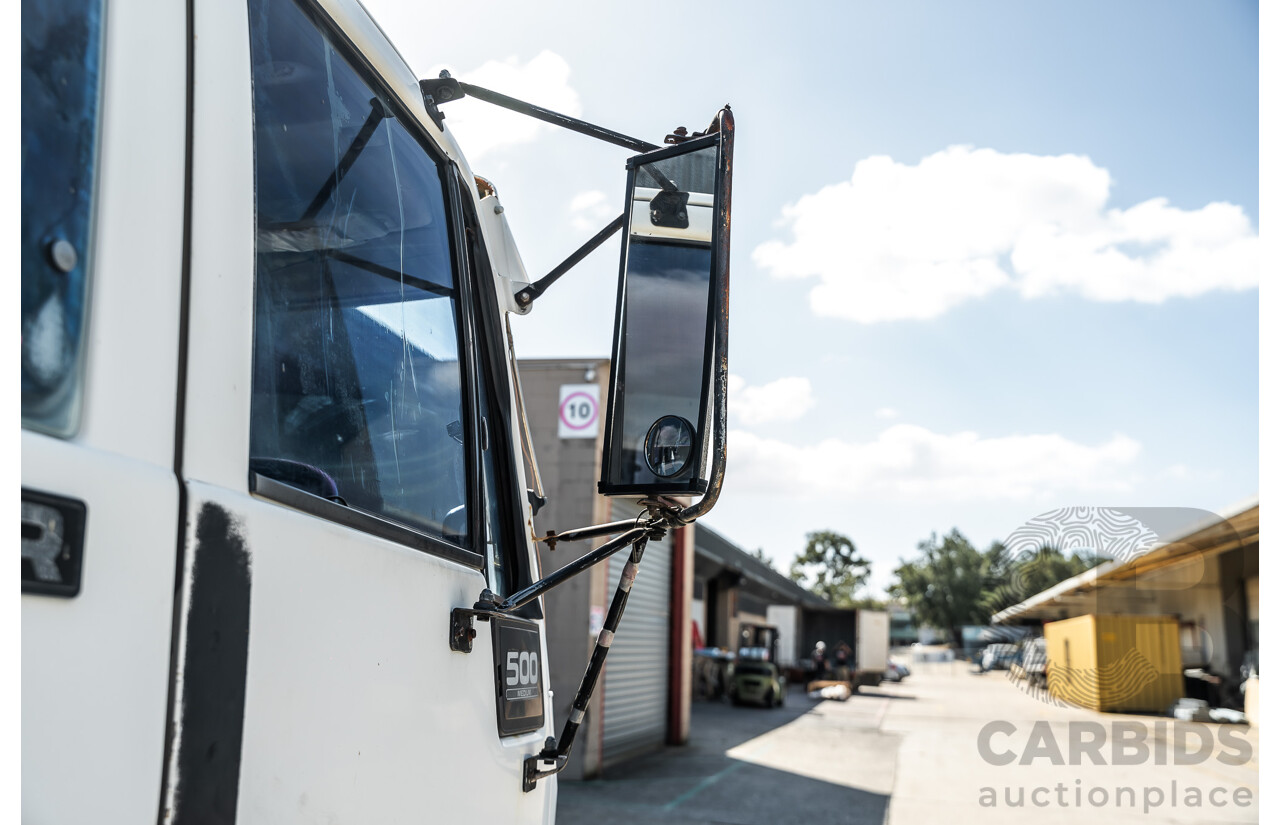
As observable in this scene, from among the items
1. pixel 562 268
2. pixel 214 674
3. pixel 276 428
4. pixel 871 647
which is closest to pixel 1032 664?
pixel 871 647

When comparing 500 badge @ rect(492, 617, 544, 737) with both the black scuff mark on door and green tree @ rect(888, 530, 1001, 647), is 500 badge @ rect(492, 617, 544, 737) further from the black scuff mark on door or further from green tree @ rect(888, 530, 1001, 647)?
green tree @ rect(888, 530, 1001, 647)

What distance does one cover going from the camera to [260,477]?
3.69 feet

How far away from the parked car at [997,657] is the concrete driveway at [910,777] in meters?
28.0

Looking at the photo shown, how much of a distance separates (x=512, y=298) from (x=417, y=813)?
4.20ft

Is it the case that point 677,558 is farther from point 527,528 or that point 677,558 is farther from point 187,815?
point 187,815

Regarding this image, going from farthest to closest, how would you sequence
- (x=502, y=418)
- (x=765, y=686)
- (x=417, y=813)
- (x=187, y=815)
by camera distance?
(x=765, y=686), (x=502, y=418), (x=417, y=813), (x=187, y=815)

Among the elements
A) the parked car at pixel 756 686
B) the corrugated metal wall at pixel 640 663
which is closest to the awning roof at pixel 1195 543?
the parked car at pixel 756 686

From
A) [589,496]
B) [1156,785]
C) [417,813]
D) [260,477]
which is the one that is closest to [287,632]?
[260,477]

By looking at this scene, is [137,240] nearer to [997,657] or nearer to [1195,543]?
[1195,543]

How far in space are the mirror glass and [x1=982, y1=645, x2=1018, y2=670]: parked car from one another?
47951mm

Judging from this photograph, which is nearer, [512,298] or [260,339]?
[260,339]

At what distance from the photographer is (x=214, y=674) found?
996 millimetres

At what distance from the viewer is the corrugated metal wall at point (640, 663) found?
462 inches

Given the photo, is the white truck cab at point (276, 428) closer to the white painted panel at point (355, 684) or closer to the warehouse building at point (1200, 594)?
the white painted panel at point (355, 684)
